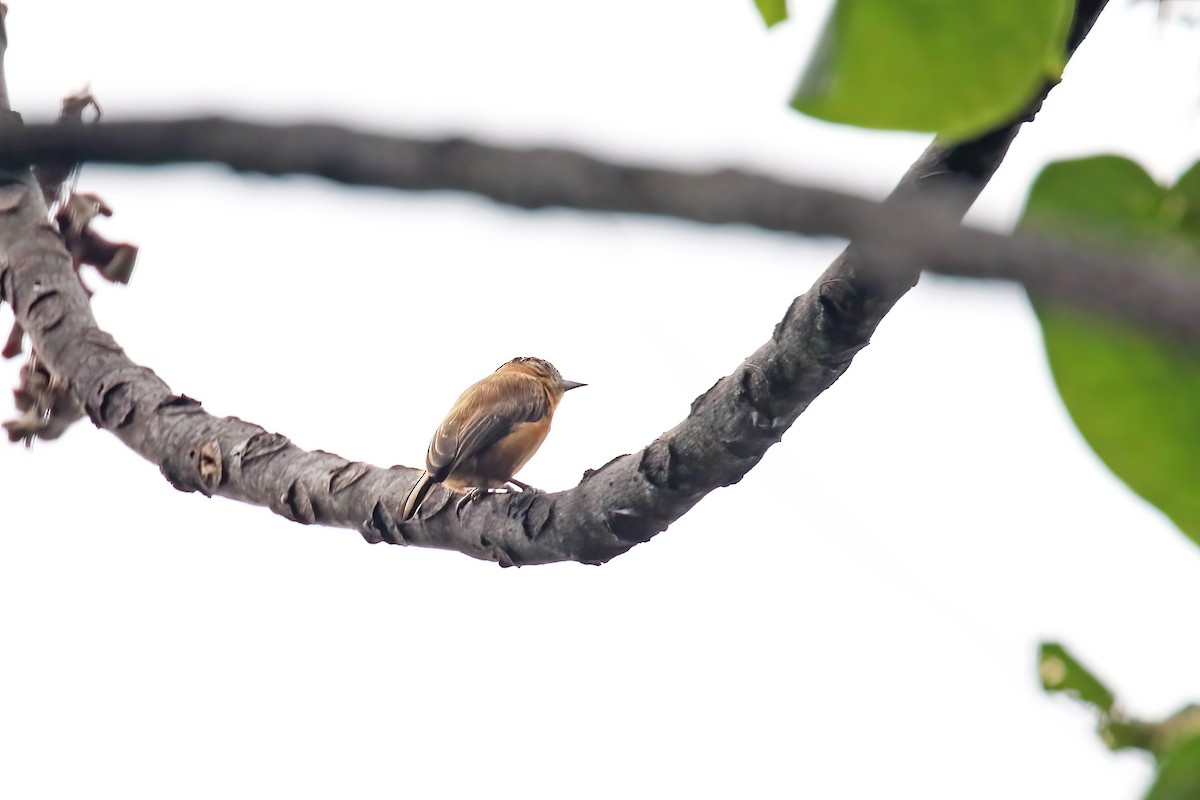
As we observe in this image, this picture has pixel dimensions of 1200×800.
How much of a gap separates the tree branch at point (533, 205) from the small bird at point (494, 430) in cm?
88

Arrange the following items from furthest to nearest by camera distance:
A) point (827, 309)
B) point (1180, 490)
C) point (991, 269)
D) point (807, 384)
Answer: point (807, 384) < point (827, 309) < point (1180, 490) < point (991, 269)

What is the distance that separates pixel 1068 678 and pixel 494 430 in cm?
370

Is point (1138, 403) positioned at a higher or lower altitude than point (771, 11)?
lower

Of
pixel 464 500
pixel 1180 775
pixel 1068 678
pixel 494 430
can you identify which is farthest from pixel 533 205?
pixel 494 430

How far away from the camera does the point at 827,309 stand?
1757mm

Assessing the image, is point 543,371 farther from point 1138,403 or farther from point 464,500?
point 1138,403

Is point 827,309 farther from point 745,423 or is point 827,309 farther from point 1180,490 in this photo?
point 1180,490

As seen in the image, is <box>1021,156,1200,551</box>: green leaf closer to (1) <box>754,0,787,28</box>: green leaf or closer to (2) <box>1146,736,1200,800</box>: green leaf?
(2) <box>1146,736,1200,800</box>: green leaf

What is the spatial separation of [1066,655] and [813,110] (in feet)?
1.25

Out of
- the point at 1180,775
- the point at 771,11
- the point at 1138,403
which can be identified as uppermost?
the point at 771,11

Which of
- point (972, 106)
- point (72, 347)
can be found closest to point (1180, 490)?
point (972, 106)

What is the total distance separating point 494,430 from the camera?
4.41 meters

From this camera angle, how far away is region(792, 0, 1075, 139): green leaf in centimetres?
76

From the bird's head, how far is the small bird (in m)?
0.05
